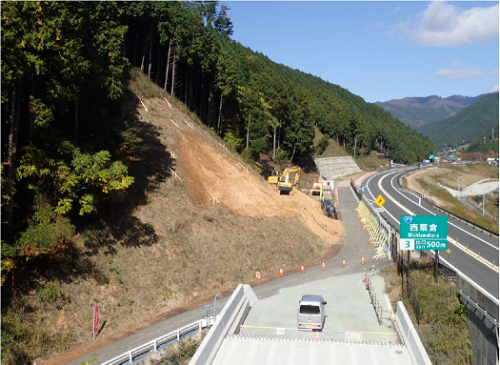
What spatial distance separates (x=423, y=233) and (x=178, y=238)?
1616cm

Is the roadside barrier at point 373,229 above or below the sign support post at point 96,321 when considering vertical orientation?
above

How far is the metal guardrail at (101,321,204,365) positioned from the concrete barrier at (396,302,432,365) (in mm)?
9847

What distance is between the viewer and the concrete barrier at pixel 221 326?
16.0 m

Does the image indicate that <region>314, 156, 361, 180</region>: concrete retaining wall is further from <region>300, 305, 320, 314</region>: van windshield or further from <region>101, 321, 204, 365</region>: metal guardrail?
<region>300, 305, 320, 314</region>: van windshield

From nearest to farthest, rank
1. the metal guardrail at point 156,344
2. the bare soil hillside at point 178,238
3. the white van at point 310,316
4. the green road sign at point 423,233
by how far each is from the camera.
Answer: the metal guardrail at point 156,344 → the white van at point 310,316 → the bare soil hillside at point 178,238 → the green road sign at point 423,233

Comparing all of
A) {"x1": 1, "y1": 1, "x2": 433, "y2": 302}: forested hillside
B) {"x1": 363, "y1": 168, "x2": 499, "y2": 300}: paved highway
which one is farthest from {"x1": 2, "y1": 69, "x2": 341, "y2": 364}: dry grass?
{"x1": 363, "y1": 168, "x2": 499, "y2": 300}: paved highway

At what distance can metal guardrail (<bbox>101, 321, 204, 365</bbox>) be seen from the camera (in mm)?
19656

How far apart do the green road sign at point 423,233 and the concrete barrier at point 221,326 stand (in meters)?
10.0

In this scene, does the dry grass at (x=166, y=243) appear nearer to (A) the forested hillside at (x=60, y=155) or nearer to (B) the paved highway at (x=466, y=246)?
(A) the forested hillside at (x=60, y=155)

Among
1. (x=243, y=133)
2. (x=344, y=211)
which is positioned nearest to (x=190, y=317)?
(x=344, y=211)

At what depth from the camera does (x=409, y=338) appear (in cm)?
Answer: 1766

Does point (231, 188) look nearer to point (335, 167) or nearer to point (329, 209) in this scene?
point (329, 209)

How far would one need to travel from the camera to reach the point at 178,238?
32281 millimetres

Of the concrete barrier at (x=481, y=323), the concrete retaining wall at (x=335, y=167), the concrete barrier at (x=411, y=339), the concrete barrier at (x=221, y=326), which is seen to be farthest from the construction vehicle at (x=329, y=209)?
the concrete retaining wall at (x=335, y=167)
